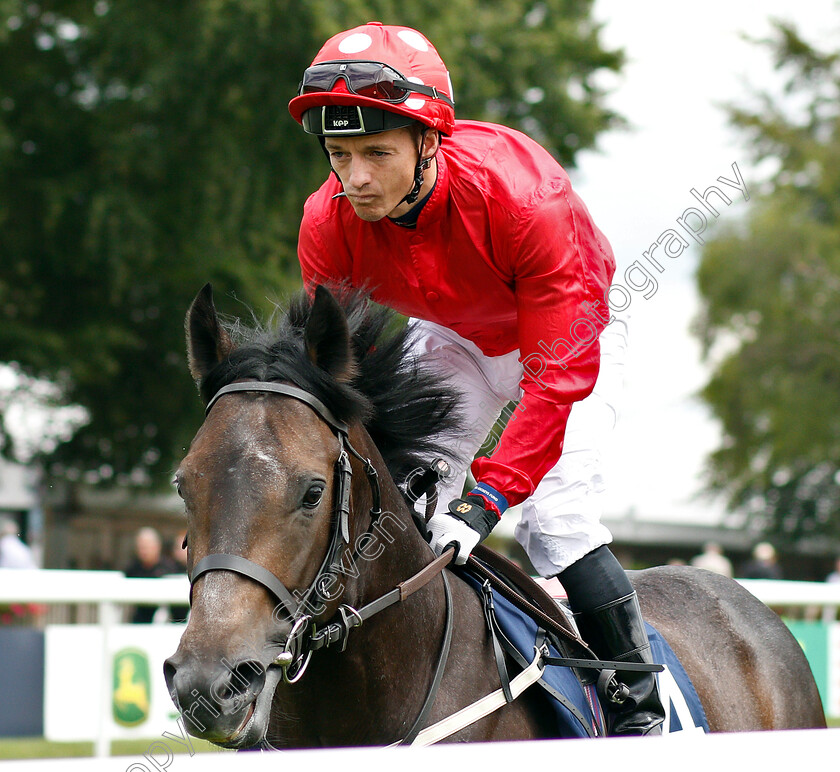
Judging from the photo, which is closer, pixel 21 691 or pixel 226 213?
pixel 21 691

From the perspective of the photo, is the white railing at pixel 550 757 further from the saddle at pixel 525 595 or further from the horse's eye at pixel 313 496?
the saddle at pixel 525 595

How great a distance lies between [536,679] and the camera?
255cm

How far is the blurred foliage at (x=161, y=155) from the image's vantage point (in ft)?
37.4

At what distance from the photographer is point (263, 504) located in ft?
6.48

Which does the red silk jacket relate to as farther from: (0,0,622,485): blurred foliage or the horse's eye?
(0,0,622,485): blurred foliage

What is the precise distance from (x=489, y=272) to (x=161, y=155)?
986 cm

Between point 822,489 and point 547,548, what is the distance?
1001 inches

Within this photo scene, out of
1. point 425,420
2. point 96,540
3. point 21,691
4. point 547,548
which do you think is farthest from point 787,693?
point 96,540

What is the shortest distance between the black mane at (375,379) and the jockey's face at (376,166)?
0.77 ft

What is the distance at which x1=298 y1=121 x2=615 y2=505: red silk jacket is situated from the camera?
2.62 m

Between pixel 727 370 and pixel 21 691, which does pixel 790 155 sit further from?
pixel 21 691

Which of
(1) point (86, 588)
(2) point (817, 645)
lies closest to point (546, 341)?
(1) point (86, 588)

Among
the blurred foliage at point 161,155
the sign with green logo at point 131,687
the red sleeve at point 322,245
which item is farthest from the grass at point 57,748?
the blurred foliage at point 161,155

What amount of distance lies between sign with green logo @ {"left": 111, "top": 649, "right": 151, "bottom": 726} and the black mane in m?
3.87
